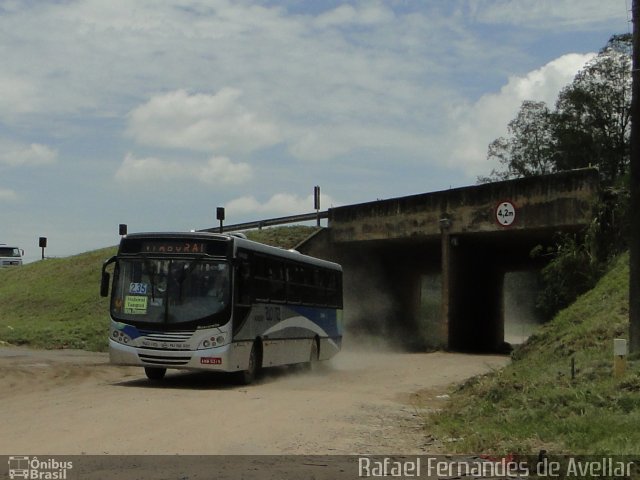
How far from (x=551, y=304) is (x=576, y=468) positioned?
70.1ft

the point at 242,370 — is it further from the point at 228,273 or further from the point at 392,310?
the point at 392,310

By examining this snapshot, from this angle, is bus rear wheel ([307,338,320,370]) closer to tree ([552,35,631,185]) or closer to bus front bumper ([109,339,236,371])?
bus front bumper ([109,339,236,371])

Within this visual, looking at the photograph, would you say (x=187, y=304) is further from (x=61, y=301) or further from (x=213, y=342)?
(x=61, y=301)

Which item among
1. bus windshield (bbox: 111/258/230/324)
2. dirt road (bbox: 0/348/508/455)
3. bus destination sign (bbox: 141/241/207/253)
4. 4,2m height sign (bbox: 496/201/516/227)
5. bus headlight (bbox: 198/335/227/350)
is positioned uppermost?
4,2m height sign (bbox: 496/201/516/227)

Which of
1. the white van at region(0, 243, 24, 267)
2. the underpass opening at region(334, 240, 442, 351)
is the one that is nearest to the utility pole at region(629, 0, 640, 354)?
the underpass opening at region(334, 240, 442, 351)

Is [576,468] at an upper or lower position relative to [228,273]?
lower

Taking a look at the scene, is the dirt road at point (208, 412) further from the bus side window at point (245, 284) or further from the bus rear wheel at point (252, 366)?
the bus side window at point (245, 284)

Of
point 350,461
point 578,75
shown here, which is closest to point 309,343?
point 350,461

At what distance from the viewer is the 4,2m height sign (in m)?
28.9

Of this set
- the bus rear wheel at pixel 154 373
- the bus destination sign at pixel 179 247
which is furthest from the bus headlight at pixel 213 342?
the bus rear wheel at pixel 154 373

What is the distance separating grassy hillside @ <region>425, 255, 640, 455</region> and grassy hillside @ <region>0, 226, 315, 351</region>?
17957mm

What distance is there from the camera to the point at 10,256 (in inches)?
2411

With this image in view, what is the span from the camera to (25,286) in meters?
43.0

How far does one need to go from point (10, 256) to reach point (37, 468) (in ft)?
185
